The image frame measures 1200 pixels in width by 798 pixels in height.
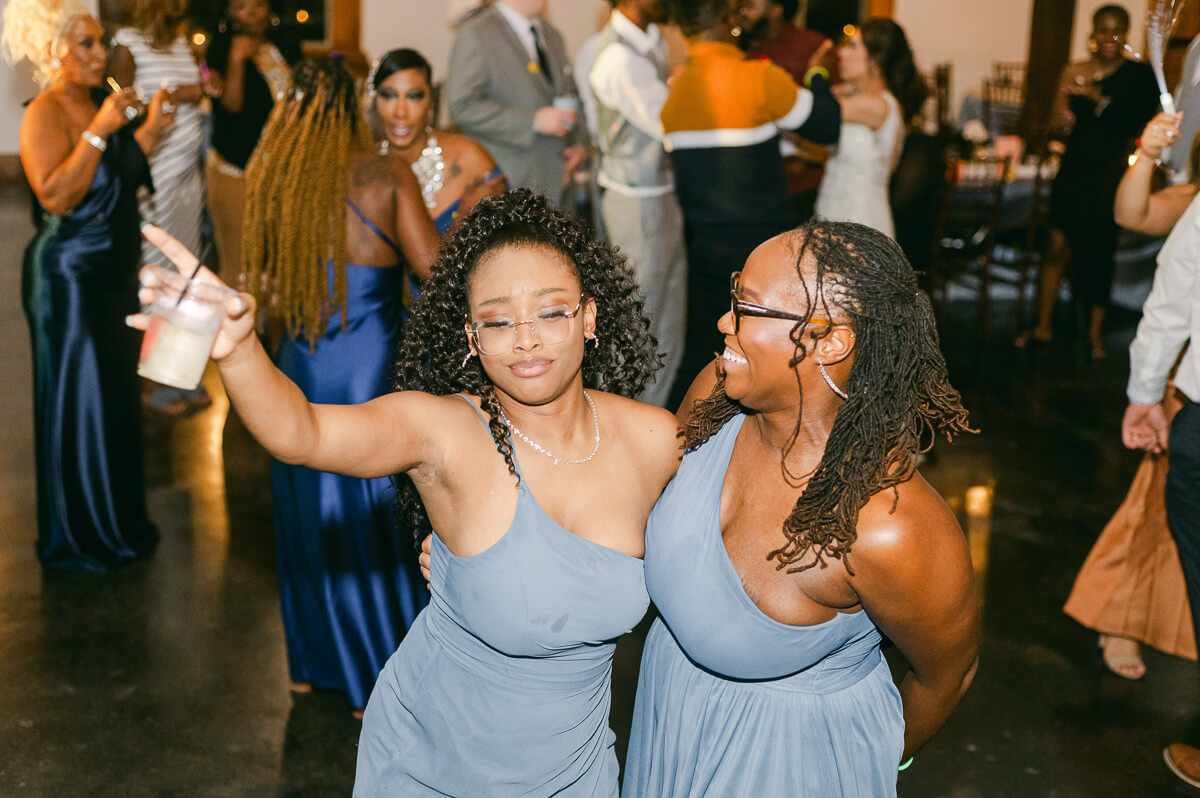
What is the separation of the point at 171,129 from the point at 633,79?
2065mm

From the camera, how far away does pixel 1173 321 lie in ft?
8.69

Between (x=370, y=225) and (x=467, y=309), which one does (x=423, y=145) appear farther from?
(x=467, y=309)

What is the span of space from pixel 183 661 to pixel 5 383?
3035 millimetres

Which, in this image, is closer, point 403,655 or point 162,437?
point 403,655

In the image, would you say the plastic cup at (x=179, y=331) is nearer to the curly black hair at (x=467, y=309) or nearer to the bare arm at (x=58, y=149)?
the curly black hair at (x=467, y=309)

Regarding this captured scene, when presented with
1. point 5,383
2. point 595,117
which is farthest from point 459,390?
point 5,383

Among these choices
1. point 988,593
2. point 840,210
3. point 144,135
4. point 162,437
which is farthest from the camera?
point 162,437

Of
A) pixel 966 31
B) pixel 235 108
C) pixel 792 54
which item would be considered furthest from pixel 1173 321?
pixel 966 31

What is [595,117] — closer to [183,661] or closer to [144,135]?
[144,135]

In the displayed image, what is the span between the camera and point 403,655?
1.76m

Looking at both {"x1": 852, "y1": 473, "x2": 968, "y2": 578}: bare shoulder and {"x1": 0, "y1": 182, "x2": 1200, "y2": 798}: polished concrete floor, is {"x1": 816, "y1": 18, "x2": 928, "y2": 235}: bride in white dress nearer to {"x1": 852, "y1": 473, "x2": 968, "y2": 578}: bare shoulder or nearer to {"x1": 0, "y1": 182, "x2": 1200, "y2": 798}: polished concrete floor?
{"x1": 0, "y1": 182, "x2": 1200, "y2": 798}: polished concrete floor

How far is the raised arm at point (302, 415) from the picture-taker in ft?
4.07

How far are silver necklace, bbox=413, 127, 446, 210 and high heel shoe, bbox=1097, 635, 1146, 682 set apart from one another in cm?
230

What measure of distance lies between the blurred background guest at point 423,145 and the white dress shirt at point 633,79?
1512 millimetres
